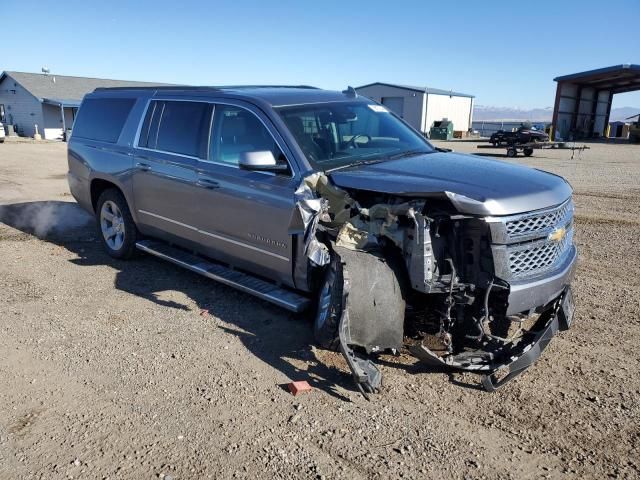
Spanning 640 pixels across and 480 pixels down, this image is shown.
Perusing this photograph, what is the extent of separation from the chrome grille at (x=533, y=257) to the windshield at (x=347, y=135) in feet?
4.92

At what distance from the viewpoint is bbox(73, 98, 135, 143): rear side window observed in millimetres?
6379

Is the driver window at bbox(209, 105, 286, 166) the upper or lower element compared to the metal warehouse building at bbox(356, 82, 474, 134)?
lower

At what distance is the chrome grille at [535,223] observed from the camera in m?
3.53

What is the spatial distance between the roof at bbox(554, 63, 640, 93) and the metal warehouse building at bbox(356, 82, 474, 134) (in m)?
10.3

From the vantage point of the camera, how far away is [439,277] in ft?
12.1

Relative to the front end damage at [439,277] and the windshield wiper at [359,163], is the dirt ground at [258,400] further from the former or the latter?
the windshield wiper at [359,163]

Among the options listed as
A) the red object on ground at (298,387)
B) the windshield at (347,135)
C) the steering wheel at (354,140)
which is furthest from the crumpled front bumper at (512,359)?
the steering wheel at (354,140)

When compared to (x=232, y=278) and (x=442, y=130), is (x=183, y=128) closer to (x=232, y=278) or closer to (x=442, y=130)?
(x=232, y=278)

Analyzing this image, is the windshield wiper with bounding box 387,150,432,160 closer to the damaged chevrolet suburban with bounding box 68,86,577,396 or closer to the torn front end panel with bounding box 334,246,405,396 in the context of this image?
the damaged chevrolet suburban with bounding box 68,86,577,396

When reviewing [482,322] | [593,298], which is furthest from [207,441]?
[593,298]

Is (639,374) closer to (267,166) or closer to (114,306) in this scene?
(267,166)

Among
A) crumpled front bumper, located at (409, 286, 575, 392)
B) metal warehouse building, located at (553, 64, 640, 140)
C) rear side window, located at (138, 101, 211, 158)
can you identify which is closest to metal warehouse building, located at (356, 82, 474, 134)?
metal warehouse building, located at (553, 64, 640, 140)

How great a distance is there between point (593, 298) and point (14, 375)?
17.3ft

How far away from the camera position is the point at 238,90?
17.3 feet
